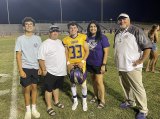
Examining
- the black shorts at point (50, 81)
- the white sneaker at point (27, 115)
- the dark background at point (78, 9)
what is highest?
the dark background at point (78, 9)

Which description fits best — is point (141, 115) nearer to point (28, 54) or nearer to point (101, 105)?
point (101, 105)

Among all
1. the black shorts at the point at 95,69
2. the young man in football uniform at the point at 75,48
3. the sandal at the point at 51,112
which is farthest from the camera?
the black shorts at the point at 95,69

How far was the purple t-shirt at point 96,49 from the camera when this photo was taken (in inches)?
247

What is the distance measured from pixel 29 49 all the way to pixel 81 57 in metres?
1.24

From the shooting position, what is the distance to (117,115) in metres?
6.14

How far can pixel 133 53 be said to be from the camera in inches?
224

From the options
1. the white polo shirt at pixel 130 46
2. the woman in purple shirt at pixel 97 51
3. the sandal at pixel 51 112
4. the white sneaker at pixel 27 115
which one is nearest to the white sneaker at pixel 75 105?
the sandal at pixel 51 112

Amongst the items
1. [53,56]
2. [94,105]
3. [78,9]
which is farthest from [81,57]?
[78,9]

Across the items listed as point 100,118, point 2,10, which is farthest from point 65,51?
point 2,10

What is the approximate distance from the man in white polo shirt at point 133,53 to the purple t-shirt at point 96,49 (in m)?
0.37

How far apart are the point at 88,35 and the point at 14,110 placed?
2.74 m

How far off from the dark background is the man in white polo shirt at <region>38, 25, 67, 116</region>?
6679cm

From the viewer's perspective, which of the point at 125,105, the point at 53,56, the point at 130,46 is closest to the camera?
the point at 130,46

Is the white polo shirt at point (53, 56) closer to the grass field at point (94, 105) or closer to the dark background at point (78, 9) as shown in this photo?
the grass field at point (94, 105)
